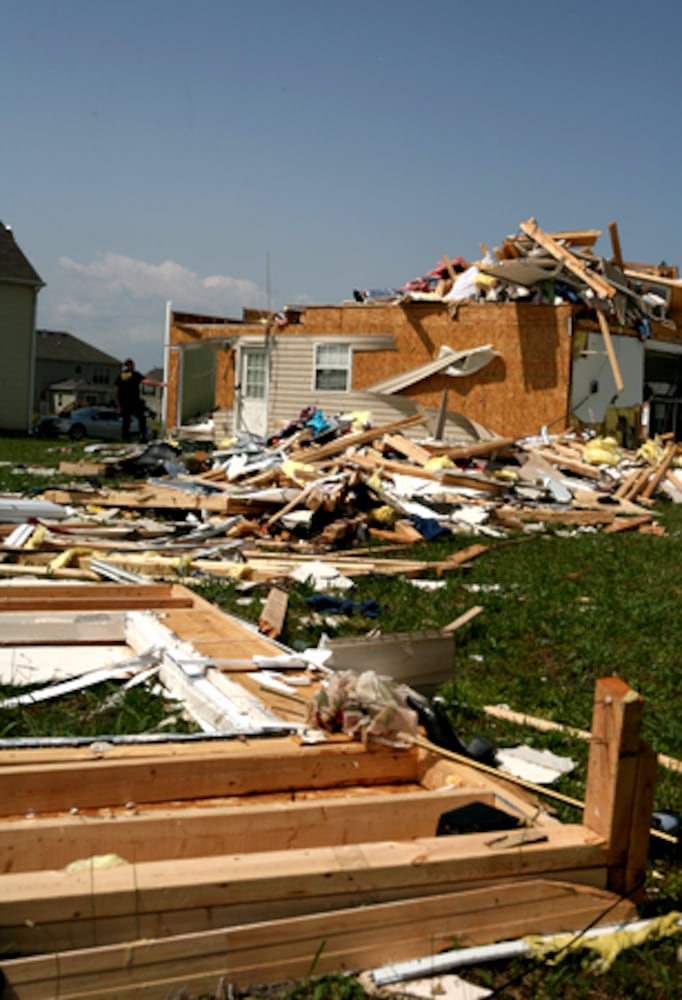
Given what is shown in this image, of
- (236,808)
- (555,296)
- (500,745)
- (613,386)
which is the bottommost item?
(500,745)

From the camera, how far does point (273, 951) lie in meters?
2.56

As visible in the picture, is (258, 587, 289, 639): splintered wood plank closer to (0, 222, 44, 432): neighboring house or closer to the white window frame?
the white window frame

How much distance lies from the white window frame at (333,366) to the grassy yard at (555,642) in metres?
13.1

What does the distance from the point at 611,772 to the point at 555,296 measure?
65.0 ft

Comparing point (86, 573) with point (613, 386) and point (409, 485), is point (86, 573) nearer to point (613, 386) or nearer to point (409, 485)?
point (409, 485)

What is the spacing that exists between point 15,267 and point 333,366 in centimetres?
1573

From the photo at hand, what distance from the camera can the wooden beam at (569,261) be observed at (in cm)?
2056

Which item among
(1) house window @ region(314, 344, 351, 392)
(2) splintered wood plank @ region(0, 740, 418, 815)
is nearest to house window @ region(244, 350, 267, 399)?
(1) house window @ region(314, 344, 351, 392)

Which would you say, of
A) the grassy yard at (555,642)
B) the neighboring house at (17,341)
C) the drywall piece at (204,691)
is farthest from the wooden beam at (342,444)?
the neighboring house at (17,341)

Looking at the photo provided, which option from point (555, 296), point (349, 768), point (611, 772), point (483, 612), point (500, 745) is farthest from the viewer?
point (555, 296)

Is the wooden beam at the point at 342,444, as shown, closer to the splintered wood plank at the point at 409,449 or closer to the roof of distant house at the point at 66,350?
the splintered wood plank at the point at 409,449

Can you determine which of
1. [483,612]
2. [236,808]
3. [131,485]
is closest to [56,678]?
[236,808]

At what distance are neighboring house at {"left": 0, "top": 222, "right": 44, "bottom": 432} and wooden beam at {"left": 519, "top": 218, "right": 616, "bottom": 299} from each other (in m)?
19.5

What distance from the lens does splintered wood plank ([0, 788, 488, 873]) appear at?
9.05ft
